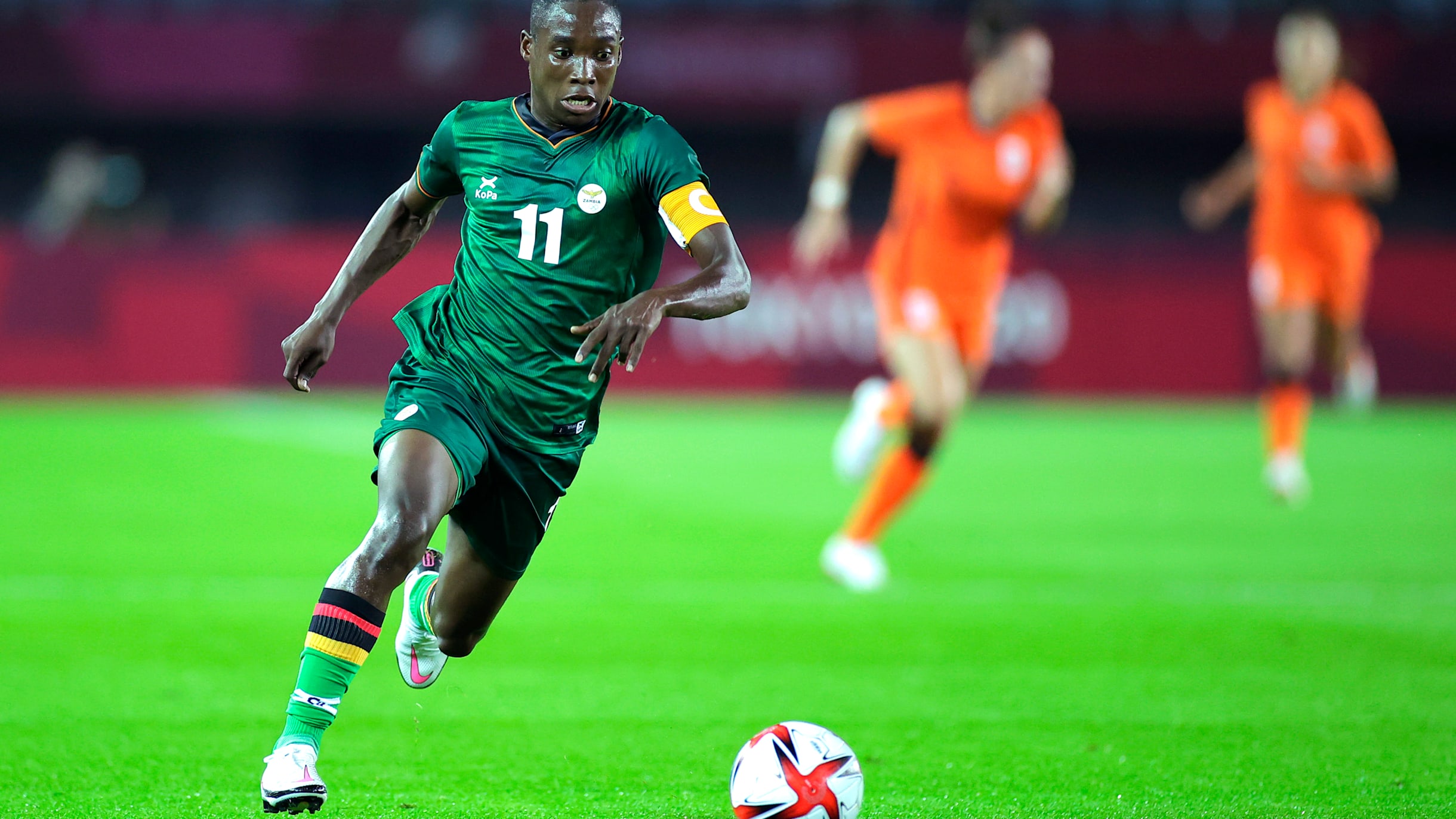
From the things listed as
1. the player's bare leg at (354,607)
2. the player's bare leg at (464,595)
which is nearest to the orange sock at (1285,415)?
the player's bare leg at (464,595)

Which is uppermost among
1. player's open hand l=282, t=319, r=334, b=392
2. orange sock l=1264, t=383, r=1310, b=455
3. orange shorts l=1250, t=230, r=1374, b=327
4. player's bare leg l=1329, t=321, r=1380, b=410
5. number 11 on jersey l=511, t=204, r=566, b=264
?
number 11 on jersey l=511, t=204, r=566, b=264

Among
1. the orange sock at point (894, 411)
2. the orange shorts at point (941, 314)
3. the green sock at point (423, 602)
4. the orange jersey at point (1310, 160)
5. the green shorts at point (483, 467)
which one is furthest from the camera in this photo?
the orange jersey at point (1310, 160)

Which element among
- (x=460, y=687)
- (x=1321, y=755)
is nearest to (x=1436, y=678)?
(x=1321, y=755)

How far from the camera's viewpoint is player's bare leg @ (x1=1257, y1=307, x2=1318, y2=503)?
11.4 m

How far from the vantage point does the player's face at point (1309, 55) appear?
38.6 feet

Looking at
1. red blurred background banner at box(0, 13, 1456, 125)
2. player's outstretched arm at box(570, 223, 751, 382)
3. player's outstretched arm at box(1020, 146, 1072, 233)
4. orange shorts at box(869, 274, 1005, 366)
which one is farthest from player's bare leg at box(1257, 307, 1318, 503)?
red blurred background banner at box(0, 13, 1456, 125)

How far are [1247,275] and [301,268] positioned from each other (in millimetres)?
12004

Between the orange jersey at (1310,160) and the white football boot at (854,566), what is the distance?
5230 mm

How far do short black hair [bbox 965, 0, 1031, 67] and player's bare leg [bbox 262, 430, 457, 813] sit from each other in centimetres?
532

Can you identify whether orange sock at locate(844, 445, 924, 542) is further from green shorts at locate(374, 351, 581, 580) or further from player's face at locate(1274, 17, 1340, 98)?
player's face at locate(1274, 17, 1340, 98)

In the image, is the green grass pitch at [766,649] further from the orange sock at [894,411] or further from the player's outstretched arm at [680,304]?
the player's outstretched arm at [680,304]

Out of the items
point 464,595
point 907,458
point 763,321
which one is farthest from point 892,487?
point 763,321

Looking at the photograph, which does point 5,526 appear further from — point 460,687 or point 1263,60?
point 1263,60

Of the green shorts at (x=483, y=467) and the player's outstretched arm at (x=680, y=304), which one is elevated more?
the player's outstretched arm at (x=680, y=304)
